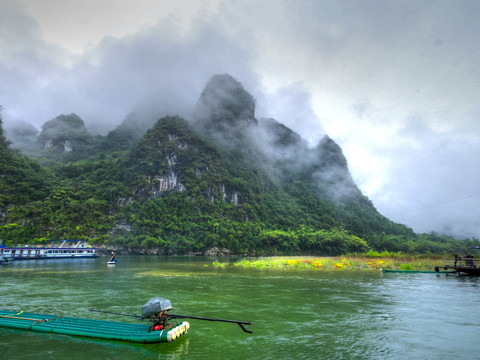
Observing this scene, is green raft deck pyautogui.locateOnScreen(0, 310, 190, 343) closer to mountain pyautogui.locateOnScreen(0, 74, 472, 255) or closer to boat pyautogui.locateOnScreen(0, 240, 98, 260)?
boat pyautogui.locateOnScreen(0, 240, 98, 260)

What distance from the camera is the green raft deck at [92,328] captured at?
7453 mm

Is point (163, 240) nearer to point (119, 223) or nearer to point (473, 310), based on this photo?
point (119, 223)

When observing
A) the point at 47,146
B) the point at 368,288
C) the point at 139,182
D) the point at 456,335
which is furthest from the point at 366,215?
the point at 47,146

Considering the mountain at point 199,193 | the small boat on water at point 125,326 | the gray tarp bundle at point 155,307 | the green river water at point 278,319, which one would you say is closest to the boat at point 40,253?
→ the mountain at point 199,193

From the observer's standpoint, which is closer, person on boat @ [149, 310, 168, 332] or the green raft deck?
the green raft deck

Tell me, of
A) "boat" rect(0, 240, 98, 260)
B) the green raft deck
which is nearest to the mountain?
"boat" rect(0, 240, 98, 260)

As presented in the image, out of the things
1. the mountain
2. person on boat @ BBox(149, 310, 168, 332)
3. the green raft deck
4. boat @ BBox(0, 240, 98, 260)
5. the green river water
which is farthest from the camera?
the mountain

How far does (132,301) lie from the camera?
544 inches

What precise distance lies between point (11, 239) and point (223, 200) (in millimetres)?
60051

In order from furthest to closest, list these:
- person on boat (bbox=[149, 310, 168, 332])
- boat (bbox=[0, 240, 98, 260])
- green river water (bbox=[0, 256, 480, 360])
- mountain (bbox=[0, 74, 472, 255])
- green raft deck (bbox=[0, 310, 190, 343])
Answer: mountain (bbox=[0, 74, 472, 255]), boat (bbox=[0, 240, 98, 260]), person on boat (bbox=[149, 310, 168, 332]), green raft deck (bbox=[0, 310, 190, 343]), green river water (bbox=[0, 256, 480, 360])

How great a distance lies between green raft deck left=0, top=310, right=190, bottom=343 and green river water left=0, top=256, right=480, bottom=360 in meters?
0.22

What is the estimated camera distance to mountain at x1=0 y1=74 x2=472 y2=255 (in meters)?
74.1

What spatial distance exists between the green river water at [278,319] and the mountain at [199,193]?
200ft

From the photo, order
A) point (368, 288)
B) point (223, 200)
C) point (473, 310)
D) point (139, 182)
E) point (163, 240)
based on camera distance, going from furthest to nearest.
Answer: point (223, 200), point (139, 182), point (163, 240), point (368, 288), point (473, 310)
